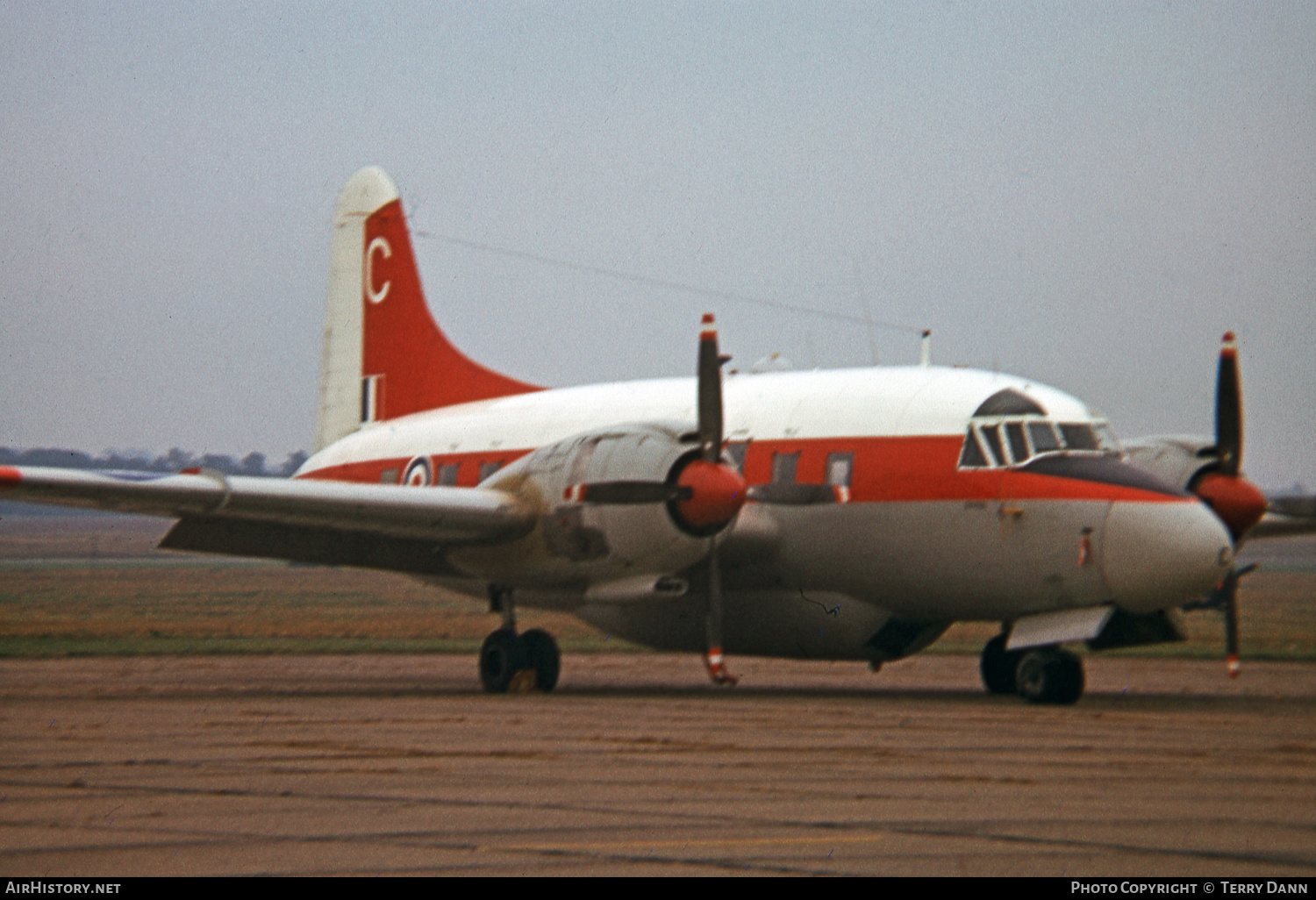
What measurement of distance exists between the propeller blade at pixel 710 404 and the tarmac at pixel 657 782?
8.81 feet

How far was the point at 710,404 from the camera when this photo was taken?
18422 mm

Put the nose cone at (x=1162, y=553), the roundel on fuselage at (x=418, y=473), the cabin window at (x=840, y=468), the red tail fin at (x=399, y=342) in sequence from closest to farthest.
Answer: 1. the nose cone at (x=1162, y=553)
2. the cabin window at (x=840, y=468)
3. the roundel on fuselage at (x=418, y=473)
4. the red tail fin at (x=399, y=342)

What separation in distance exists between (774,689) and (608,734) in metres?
6.55

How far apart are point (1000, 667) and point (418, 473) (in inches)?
345

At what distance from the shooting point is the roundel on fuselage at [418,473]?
23750 mm

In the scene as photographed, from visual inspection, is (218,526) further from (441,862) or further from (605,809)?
(441,862)

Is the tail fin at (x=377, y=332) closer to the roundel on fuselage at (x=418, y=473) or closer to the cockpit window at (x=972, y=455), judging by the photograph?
the roundel on fuselage at (x=418, y=473)

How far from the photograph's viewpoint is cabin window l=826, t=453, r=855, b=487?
18.7 meters

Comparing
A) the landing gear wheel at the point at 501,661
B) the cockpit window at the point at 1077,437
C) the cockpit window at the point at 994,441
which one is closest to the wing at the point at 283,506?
the landing gear wheel at the point at 501,661

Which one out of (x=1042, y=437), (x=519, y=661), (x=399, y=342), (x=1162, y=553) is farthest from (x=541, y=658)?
(x=399, y=342)

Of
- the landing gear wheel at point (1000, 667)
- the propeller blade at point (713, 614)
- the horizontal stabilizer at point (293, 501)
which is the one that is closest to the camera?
the propeller blade at point (713, 614)

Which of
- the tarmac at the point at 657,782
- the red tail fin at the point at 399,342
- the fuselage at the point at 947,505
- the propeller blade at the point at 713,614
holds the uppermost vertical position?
the red tail fin at the point at 399,342

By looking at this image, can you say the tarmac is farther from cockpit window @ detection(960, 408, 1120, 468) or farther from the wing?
cockpit window @ detection(960, 408, 1120, 468)

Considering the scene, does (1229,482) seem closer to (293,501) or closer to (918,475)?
(918,475)
